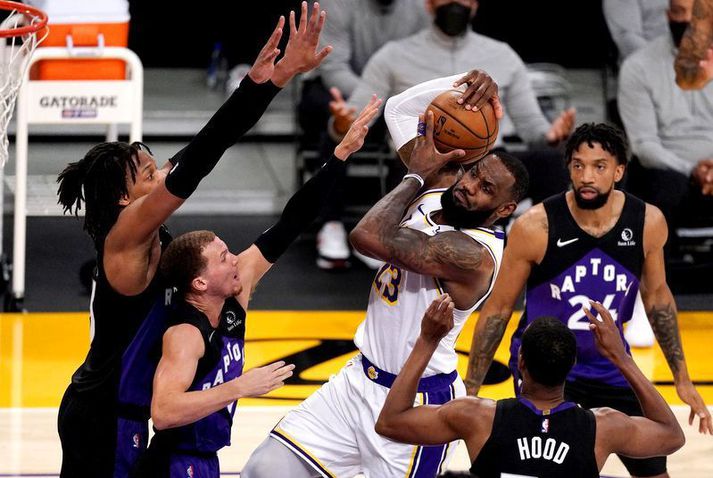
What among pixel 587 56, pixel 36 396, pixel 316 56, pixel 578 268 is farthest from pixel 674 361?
pixel 587 56

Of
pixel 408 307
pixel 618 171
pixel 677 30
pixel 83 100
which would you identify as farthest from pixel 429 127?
pixel 677 30

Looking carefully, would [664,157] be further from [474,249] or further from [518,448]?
[518,448]

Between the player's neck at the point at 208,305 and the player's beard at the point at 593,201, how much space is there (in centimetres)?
171

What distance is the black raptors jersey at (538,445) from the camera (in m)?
3.63

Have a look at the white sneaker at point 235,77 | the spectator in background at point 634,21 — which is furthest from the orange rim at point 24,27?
the white sneaker at point 235,77

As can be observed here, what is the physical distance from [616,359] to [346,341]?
4.00 m

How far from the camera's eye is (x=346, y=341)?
302 inches

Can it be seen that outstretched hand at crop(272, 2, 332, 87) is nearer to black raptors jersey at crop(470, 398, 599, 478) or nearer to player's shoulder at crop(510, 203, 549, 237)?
black raptors jersey at crop(470, 398, 599, 478)

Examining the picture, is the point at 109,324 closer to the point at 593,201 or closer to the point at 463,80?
the point at 463,80

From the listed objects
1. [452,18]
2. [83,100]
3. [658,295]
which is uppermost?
[658,295]

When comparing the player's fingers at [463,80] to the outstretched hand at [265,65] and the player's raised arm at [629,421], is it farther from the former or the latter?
the player's raised arm at [629,421]

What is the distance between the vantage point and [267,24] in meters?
12.1

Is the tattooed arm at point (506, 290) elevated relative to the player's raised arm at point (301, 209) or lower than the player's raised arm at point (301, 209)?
lower

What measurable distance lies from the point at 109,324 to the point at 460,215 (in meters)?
1.31
